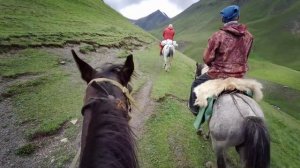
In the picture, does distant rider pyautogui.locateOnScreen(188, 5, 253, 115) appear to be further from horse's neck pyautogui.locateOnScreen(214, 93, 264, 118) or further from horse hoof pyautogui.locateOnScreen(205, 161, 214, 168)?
horse hoof pyautogui.locateOnScreen(205, 161, 214, 168)

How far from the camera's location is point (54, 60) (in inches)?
809

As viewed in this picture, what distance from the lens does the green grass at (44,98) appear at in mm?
11597

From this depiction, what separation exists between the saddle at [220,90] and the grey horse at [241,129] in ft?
0.51

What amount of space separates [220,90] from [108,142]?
498 cm

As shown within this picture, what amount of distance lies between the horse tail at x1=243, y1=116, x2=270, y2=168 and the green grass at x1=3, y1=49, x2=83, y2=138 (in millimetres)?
7088

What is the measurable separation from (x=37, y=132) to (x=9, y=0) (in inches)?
1355

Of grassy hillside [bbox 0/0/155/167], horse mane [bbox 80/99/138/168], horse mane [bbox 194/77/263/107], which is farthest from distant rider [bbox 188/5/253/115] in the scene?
horse mane [bbox 80/99/138/168]

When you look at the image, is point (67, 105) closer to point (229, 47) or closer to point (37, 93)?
point (37, 93)

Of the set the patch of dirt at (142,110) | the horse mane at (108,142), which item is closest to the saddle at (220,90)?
the patch of dirt at (142,110)

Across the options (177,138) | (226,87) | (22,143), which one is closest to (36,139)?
(22,143)

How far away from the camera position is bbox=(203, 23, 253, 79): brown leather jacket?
7.44 m

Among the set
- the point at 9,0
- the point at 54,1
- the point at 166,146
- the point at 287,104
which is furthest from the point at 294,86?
the point at 166,146

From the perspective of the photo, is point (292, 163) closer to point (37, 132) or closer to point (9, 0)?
point (37, 132)

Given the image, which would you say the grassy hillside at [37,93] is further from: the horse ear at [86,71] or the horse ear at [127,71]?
the horse ear at [127,71]
